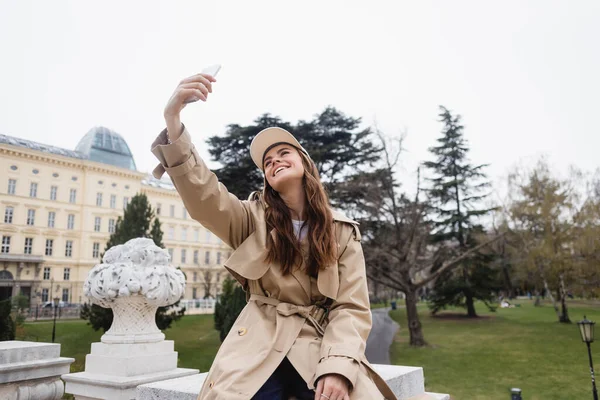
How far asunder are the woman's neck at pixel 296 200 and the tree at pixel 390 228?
13.5m

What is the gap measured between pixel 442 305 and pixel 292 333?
26137mm

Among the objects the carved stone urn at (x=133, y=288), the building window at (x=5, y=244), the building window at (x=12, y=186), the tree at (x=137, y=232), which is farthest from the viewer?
the building window at (x=5, y=244)

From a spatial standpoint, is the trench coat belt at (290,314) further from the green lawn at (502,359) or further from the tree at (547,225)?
the tree at (547,225)

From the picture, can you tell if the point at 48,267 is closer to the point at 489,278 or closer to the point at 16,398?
the point at 489,278

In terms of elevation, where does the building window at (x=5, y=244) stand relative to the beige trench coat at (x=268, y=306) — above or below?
above

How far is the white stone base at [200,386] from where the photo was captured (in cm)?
233

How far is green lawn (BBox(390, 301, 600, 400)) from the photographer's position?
11.4 metres

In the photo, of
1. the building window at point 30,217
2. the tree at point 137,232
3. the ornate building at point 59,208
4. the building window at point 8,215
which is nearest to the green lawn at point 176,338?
Result: the tree at point 137,232

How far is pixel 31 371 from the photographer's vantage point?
387 cm

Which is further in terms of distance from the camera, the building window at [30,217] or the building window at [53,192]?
the building window at [53,192]

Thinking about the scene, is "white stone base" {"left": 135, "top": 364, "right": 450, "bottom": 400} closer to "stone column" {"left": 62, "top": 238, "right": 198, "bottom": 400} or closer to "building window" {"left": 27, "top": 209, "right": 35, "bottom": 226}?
"stone column" {"left": 62, "top": 238, "right": 198, "bottom": 400}

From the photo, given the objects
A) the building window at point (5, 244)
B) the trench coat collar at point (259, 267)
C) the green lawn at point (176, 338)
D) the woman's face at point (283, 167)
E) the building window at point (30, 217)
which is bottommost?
the green lawn at point (176, 338)

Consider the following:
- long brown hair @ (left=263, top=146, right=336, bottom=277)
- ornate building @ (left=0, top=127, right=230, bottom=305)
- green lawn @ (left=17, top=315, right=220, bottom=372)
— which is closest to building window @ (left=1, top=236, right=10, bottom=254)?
ornate building @ (left=0, top=127, right=230, bottom=305)

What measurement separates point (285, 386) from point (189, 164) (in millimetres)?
1076
